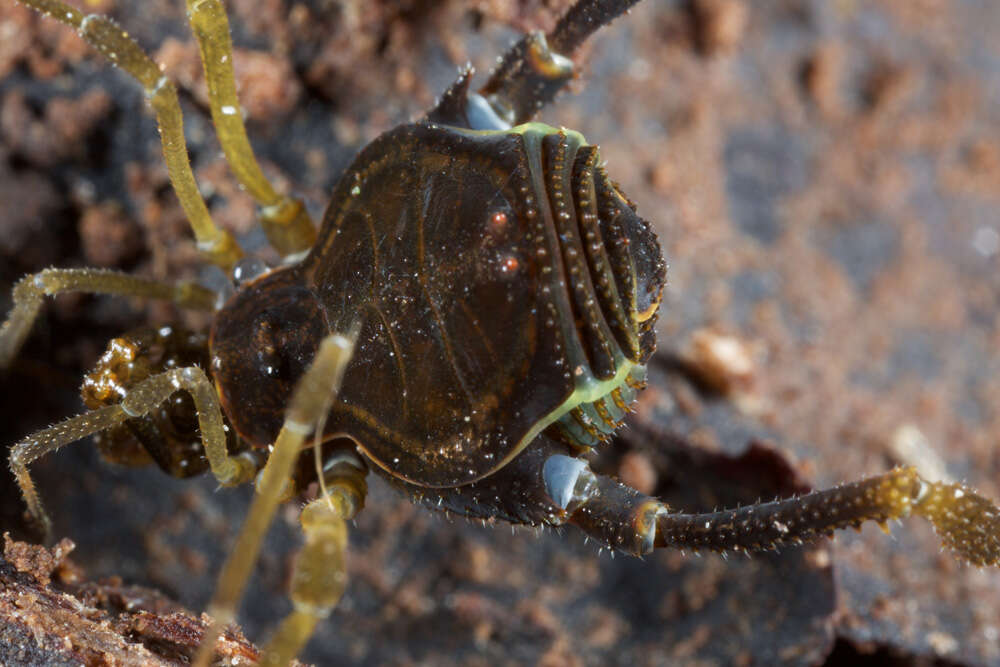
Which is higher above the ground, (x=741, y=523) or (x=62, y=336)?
(x=62, y=336)

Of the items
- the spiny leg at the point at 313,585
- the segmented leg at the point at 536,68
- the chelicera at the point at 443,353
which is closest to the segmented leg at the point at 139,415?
the chelicera at the point at 443,353

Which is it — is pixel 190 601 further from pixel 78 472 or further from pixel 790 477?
pixel 790 477

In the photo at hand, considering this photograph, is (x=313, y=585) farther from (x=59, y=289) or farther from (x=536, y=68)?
(x=536, y=68)

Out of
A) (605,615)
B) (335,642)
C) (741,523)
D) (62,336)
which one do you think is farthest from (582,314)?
(62,336)

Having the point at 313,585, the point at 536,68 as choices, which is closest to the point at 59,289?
the point at 313,585

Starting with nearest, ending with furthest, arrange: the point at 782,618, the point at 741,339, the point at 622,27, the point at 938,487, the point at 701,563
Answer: the point at 938,487, the point at 782,618, the point at 701,563, the point at 741,339, the point at 622,27

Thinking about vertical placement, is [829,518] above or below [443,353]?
below
